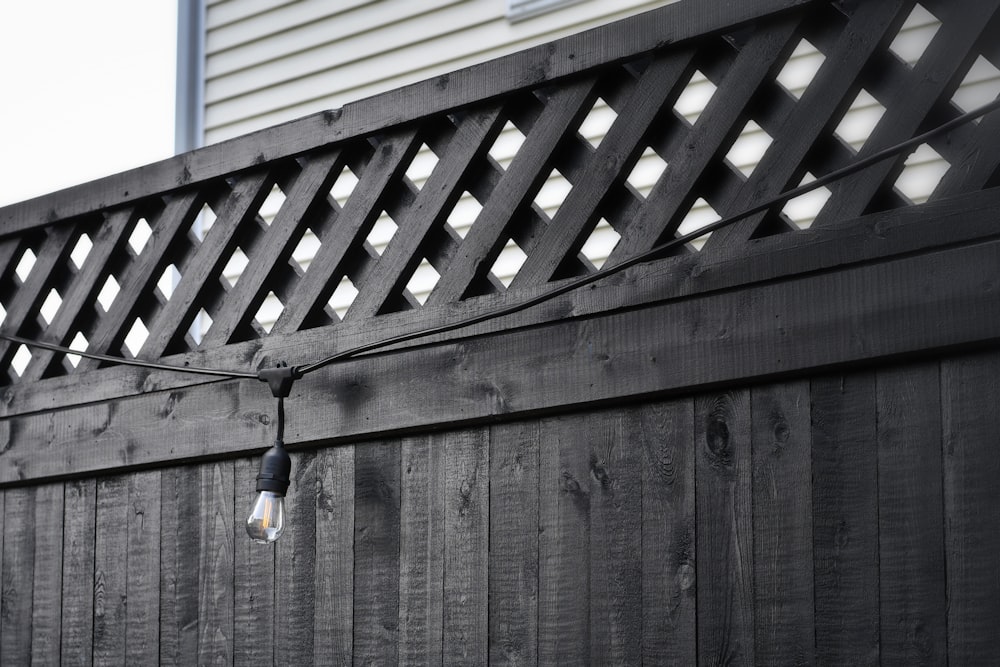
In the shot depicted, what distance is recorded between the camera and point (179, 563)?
2.89 meters

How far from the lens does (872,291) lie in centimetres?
198

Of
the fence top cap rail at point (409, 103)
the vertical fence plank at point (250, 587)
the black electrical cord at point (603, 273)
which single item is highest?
the fence top cap rail at point (409, 103)

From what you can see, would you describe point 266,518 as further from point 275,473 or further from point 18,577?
point 18,577

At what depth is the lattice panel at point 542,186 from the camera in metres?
2.06

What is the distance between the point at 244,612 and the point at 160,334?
804 mm

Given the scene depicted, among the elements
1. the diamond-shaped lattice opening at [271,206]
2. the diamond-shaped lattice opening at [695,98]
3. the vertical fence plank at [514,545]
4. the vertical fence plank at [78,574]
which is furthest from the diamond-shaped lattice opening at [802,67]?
the vertical fence plank at [78,574]

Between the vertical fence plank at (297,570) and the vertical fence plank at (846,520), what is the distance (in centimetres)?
121

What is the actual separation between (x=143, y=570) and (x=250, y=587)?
38 cm

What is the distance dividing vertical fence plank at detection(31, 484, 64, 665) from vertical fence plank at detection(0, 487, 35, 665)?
0.9 inches

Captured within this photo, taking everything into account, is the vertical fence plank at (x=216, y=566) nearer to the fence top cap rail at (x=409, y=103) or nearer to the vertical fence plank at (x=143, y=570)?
the vertical fence plank at (x=143, y=570)

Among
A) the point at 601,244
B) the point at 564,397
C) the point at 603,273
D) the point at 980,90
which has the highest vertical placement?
the point at 980,90

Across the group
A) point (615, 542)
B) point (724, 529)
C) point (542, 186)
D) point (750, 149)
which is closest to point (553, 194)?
point (750, 149)

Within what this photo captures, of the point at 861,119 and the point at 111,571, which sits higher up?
the point at 861,119

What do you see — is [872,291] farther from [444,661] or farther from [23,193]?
[23,193]
